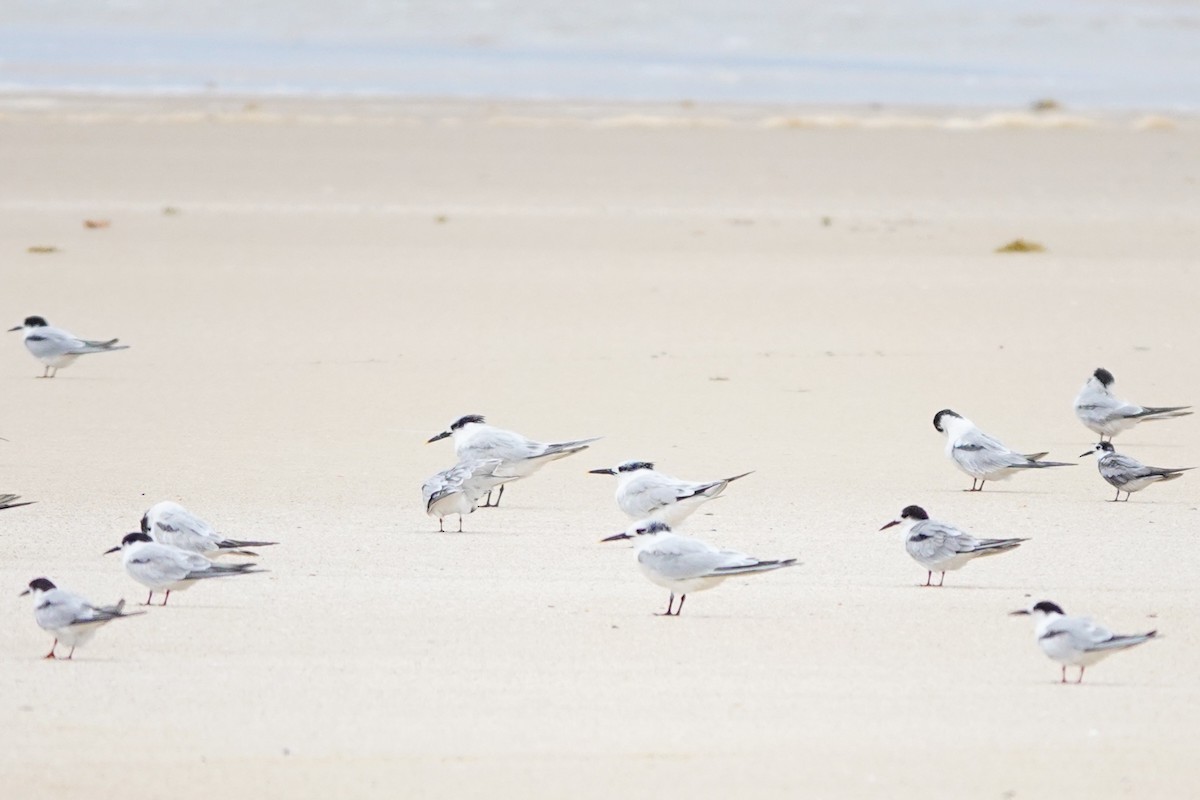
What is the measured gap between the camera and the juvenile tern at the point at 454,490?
25.6 feet

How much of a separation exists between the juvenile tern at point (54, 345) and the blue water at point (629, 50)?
77.7ft

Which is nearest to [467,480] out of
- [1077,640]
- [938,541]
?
[938,541]

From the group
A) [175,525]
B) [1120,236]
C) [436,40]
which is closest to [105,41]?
[436,40]

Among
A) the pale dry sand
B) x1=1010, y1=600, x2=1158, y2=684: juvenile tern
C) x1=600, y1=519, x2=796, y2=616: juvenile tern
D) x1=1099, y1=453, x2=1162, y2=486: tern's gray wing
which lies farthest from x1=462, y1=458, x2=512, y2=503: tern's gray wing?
x1=1010, y1=600, x2=1158, y2=684: juvenile tern

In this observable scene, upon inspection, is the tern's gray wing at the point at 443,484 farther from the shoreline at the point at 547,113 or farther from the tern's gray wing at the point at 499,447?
the shoreline at the point at 547,113

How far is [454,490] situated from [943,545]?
2.25 m

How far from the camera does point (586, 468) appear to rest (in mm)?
9773

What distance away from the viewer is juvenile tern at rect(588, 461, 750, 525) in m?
7.73

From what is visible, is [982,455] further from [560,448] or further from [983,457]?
[560,448]

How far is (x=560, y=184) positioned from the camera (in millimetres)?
22391

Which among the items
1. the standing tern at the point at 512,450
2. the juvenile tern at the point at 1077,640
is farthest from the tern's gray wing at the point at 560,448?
the juvenile tern at the point at 1077,640

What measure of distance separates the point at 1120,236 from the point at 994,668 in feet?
45.3

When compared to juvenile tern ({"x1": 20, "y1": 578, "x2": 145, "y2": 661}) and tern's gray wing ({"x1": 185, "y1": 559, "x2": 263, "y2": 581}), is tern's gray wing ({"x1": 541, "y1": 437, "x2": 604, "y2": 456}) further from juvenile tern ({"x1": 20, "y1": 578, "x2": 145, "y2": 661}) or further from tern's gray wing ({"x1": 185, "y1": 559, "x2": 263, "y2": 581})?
juvenile tern ({"x1": 20, "y1": 578, "x2": 145, "y2": 661})

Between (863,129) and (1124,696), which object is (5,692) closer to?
(1124,696)
